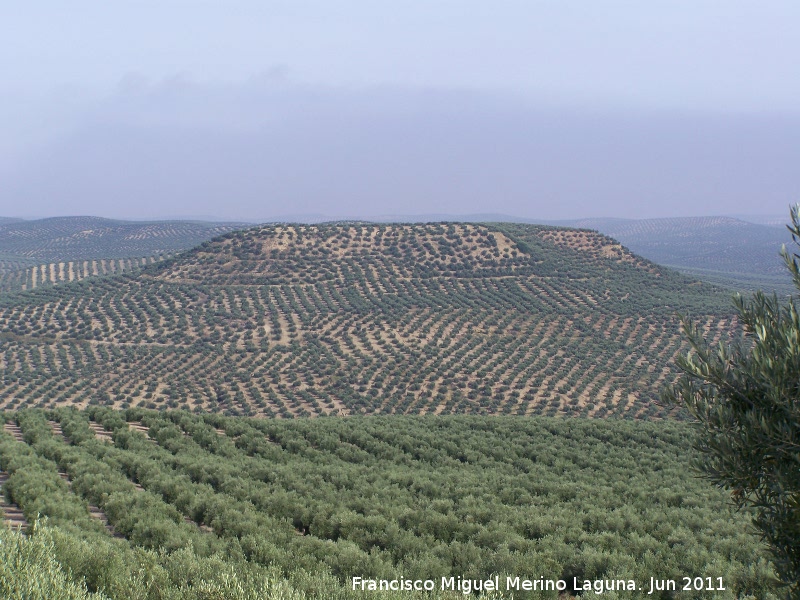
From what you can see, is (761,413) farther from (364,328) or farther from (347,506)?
(364,328)

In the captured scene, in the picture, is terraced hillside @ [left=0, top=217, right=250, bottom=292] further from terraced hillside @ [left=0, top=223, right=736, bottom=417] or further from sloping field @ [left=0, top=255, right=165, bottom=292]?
terraced hillside @ [left=0, top=223, right=736, bottom=417]

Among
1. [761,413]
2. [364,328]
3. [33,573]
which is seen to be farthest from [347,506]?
[364,328]

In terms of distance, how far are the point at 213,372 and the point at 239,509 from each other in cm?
2929

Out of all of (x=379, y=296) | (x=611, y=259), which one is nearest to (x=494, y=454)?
(x=379, y=296)

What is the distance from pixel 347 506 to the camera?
12.7 metres

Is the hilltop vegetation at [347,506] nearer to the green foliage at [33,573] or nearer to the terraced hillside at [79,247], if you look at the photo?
the green foliage at [33,573]

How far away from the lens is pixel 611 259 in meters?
68.1

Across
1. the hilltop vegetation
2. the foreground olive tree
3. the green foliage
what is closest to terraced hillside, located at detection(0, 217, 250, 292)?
the hilltop vegetation

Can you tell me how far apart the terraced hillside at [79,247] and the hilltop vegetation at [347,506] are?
74397 millimetres

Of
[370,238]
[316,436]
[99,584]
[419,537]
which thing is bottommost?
[316,436]

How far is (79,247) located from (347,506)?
144024 millimetres

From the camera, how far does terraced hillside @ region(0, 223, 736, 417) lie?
35.7m

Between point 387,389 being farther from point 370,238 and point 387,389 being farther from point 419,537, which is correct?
point 370,238

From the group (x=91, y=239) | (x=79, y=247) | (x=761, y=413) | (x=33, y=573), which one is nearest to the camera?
(x=761, y=413)
